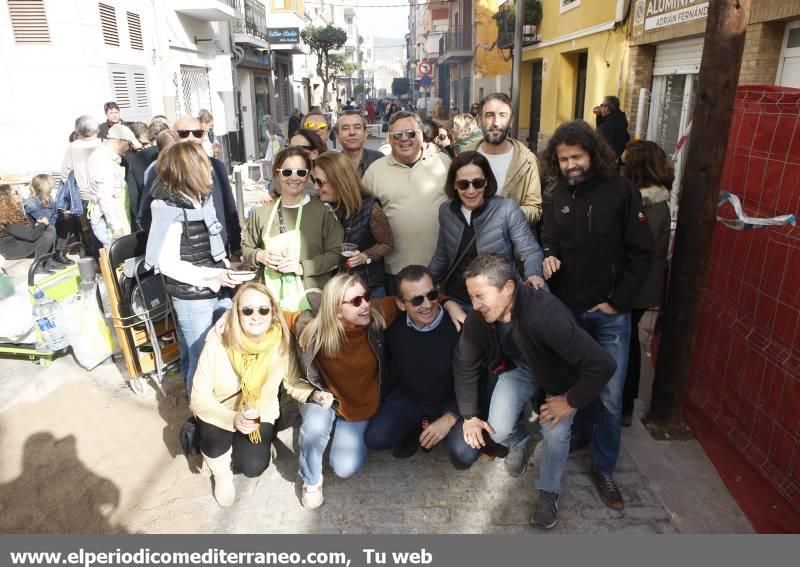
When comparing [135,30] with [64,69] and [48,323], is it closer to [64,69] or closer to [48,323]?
[64,69]

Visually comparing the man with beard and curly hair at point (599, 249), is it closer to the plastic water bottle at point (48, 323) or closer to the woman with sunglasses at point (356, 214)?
the woman with sunglasses at point (356, 214)

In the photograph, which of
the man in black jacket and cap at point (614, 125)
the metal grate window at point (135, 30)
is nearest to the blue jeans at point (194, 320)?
the man in black jacket and cap at point (614, 125)

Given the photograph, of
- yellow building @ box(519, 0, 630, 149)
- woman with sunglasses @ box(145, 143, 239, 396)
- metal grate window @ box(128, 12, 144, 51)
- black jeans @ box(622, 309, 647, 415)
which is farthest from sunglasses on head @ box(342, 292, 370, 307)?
metal grate window @ box(128, 12, 144, 51)

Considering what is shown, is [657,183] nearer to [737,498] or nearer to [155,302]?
[737,498]

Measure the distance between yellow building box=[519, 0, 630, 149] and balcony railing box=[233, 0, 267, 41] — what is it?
9020 mm

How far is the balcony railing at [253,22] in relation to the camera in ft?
59.0

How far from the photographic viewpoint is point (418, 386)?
3266mm

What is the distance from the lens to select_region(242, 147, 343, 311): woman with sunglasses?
3.33 m

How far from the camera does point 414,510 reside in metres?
2.97

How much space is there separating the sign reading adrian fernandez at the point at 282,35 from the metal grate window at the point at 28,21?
14558 millimetres

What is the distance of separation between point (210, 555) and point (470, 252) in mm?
1998

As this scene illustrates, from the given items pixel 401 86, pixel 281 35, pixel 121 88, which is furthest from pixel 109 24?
pixel 401 86

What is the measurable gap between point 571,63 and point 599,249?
1326 centimetres

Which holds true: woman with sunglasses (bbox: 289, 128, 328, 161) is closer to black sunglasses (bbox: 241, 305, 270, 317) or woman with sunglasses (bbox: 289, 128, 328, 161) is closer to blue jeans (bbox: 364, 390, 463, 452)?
black sunglasses (bbox: 241, 305, 270, 317)
